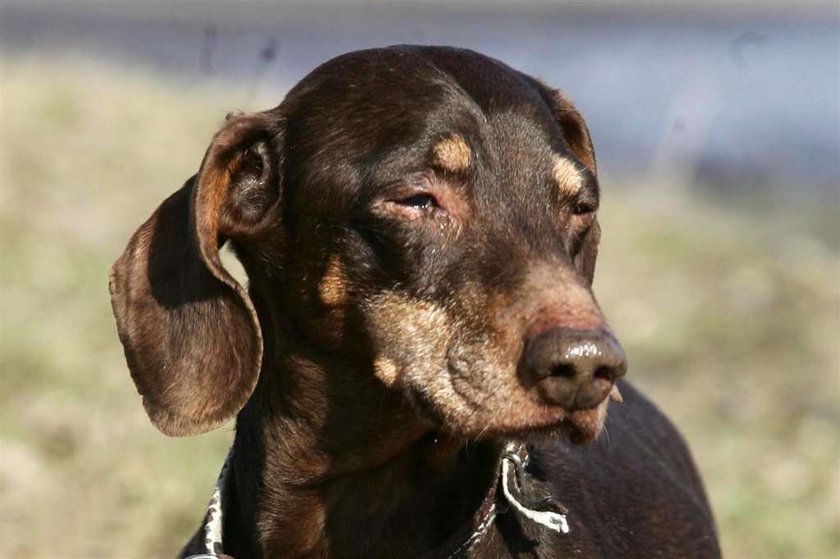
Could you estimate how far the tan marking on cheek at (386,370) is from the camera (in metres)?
4.72


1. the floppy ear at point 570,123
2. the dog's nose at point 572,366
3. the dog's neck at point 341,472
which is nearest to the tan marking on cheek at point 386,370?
the dog's neck at point 341,472

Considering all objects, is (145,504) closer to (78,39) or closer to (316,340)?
(316,340)

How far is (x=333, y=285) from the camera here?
15.9ft

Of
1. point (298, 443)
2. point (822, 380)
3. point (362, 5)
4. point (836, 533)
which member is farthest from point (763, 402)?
point (362, 5)

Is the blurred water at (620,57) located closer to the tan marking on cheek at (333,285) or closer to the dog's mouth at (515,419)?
the tan marking on cheek at (333,285)

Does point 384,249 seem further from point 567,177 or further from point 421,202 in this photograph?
point 567,177

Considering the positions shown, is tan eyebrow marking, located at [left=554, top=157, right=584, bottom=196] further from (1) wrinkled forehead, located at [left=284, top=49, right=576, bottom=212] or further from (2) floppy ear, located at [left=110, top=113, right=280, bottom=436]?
(2) floppy ear, located at [left=110, top=113, right=280, bottom=436]

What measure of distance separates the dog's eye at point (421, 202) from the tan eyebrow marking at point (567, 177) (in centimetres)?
33

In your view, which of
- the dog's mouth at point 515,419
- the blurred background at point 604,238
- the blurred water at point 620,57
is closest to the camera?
the dog's mouth at point 515,419

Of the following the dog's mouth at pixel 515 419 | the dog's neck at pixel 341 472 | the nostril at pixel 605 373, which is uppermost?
the nostril at pixel 605 373

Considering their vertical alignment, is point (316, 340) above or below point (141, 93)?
below

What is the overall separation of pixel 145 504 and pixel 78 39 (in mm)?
14268

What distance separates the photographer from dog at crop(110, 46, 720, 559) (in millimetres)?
4613

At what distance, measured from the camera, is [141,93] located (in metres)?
14.9
